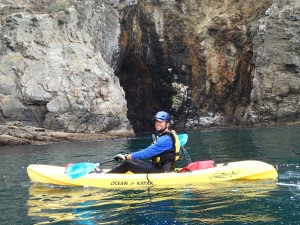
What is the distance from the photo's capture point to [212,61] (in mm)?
39344

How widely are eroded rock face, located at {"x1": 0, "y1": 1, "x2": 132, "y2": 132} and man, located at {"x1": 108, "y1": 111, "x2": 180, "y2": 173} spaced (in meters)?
17.4

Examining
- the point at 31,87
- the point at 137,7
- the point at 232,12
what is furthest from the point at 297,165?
the point at 232,12

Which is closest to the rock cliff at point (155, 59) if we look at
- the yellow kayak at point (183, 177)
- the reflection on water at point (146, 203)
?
the yellow kayak at point (183, 177)

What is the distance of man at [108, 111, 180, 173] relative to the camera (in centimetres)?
949

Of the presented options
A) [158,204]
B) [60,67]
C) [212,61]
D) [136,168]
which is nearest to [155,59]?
[212,61]

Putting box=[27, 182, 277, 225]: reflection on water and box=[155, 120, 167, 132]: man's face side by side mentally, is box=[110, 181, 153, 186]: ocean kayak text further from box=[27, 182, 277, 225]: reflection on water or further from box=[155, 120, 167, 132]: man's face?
box=[155, 120, 167, 132]: man's face

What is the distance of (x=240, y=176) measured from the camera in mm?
9641

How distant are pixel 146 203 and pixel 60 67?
22.0 meters

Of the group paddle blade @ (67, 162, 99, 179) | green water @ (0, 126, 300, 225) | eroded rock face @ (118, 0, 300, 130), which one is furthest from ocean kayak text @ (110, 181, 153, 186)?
eroded rock face @ (118, 0, 300, 130)

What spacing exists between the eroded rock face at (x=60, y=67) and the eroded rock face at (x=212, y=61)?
16.5 feet

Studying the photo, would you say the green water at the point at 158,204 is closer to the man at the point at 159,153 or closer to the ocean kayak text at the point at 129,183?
the ocean kayak text at the point at 129,183

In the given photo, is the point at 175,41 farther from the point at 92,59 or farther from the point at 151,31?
the point at 92,59

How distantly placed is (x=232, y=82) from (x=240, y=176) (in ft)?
100

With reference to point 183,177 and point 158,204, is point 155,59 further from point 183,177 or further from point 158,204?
point 158,204
